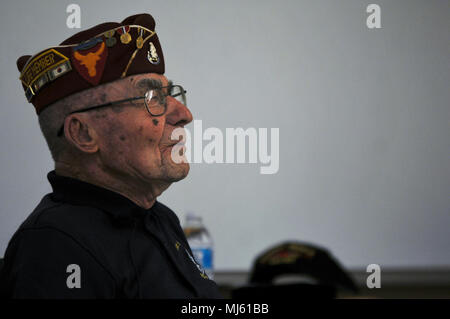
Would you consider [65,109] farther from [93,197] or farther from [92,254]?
[92,254]

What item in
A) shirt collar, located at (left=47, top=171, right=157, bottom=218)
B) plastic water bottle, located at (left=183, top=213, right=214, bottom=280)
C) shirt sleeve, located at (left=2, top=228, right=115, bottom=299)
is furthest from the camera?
plastic water bottle, located at (left=183, top=213, right=214, bottom=280)

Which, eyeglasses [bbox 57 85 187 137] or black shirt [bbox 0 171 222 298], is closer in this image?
black shirt [bbox 0 171 222 298]

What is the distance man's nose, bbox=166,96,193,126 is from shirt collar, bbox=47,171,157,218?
0.55 ft

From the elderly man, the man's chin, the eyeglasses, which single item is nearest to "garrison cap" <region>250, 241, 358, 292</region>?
the elderly man

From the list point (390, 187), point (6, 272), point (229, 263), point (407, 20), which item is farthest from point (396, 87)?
point (6, 272)

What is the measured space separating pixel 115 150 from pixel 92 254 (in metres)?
0.20

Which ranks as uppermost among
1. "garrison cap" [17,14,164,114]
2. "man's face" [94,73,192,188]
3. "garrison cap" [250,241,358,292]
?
"garrison cap" [17,14,164,114]

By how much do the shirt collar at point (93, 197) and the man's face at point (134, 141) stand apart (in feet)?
0.17

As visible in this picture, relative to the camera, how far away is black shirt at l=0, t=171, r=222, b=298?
26.9 inches

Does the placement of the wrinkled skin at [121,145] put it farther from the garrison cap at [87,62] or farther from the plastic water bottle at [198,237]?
the plastic water bottle at [198,237]

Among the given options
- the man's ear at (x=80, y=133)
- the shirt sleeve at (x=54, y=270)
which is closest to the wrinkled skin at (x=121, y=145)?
the man's ear at (x=80, y=133)

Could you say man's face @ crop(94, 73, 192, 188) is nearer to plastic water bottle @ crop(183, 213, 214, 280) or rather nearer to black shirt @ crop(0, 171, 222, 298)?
black shirt @ crop(0, 171, 222, 298)

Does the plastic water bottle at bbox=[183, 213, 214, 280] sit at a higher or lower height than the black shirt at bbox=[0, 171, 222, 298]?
lower
